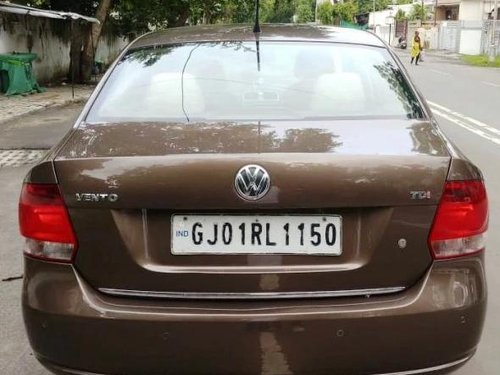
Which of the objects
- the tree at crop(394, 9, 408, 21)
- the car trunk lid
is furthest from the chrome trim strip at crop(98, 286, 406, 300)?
the tree at crop(394, 9, 408, 21)

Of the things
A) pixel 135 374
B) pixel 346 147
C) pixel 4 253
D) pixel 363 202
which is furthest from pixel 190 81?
pixel 4 253

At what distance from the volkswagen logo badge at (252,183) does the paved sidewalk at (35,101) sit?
10.9m

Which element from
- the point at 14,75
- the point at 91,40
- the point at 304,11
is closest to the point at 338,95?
the point at 14,75

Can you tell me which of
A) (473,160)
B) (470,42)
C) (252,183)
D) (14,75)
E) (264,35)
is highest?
(264,35)

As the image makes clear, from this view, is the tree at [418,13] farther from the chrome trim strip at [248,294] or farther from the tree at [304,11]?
the chrome trim strip at [248,294]

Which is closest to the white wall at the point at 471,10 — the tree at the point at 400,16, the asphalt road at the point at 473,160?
the tree at the point at 400,16

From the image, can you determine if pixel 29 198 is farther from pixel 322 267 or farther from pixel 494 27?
pixel 494 27

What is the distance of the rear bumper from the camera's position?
2.24 metres

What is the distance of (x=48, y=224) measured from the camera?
2357 millimetres

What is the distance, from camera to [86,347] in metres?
2.29

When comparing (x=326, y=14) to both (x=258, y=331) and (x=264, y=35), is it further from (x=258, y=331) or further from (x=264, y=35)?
(x=258, y=331)

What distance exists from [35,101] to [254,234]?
47.3 ft

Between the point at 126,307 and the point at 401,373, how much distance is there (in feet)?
3.22

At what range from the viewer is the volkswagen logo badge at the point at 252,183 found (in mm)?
2221
